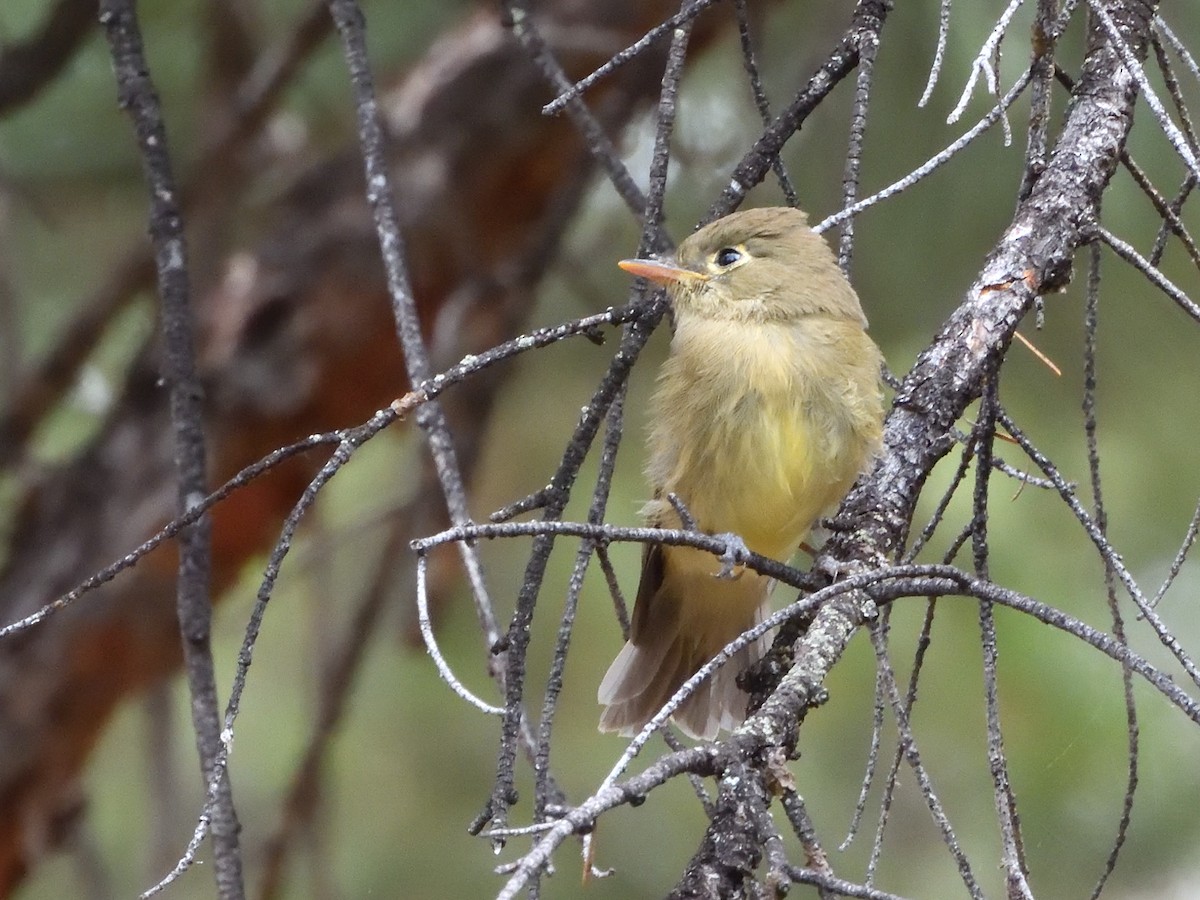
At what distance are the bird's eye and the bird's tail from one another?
2.77 feet

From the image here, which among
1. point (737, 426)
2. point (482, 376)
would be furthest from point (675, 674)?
point (482, 376)

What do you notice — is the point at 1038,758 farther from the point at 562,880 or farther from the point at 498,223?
the point at 498,223

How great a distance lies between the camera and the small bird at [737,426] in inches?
130

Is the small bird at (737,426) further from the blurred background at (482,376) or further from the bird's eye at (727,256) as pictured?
the blurred background at (482,376)

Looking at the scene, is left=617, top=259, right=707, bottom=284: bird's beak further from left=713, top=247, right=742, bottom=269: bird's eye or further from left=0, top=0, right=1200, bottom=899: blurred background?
left=0, top=0, right=1200, bottom=899: blurred background

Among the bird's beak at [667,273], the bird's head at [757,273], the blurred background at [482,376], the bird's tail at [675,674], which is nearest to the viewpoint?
the bird's beak at [667,273]

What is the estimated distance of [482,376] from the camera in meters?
4.61

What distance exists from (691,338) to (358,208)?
1.38 meters

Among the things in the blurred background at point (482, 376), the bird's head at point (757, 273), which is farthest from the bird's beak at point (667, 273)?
the blurred background at point (482, 376)

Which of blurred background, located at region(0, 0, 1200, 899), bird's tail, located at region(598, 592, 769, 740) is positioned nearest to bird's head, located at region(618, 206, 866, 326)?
blurred background, located at region(0, 0, 1200, 899)

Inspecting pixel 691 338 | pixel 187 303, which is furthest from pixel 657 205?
pixel 691 338

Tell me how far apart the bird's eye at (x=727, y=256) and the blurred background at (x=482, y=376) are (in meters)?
0.66

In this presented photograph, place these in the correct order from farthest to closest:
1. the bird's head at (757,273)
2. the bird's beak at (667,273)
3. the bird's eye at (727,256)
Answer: the bird's eye at (727,256)
the bird's head at (757,273)
the bird's beak at (667,273)

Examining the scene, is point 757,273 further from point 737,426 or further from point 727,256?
point 737,426
